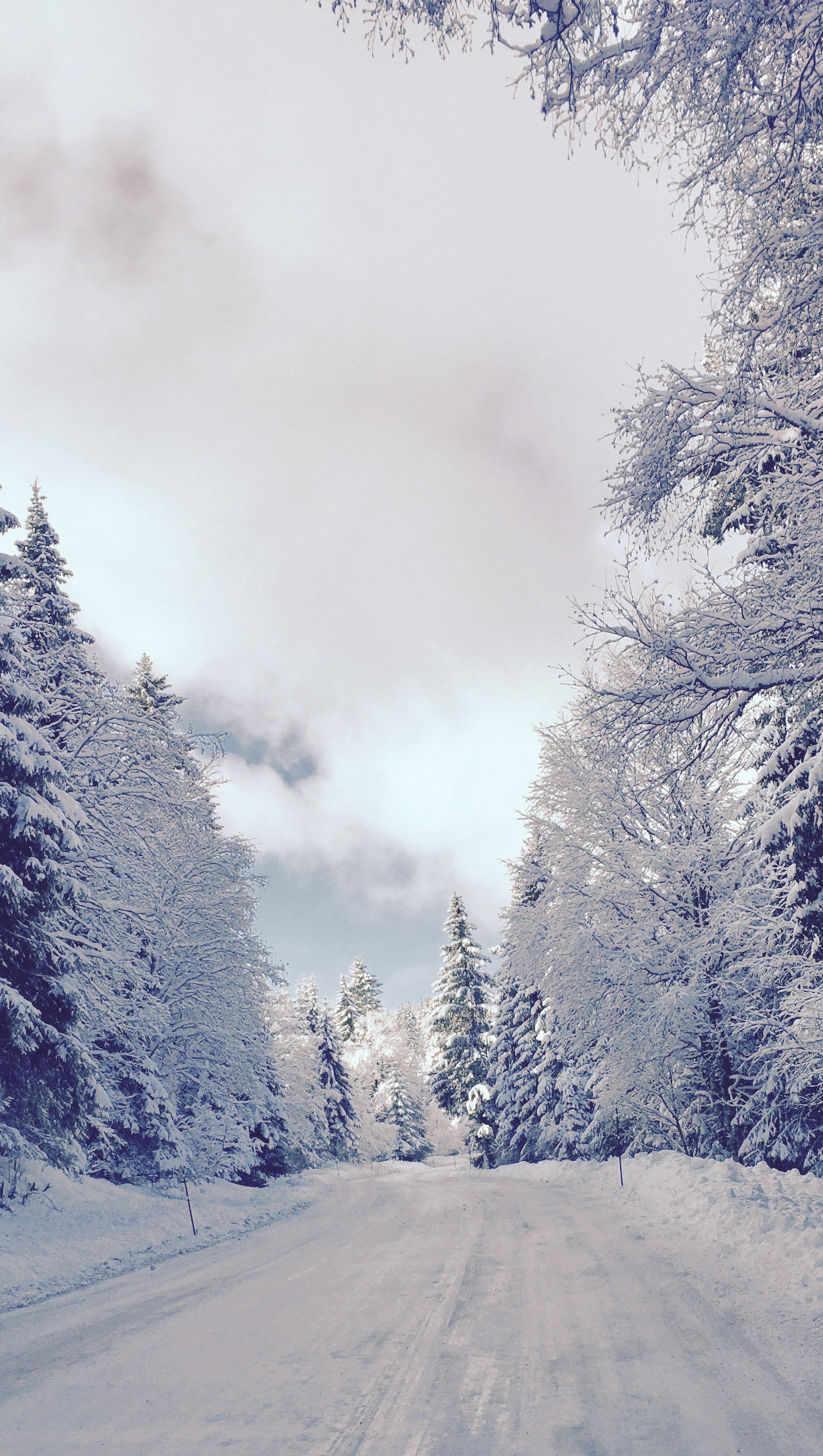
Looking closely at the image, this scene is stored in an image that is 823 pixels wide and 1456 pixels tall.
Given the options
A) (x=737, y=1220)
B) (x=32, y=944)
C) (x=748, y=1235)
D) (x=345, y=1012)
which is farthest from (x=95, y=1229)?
(x=345, y=1012)

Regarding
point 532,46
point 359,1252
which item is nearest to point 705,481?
point 532,46

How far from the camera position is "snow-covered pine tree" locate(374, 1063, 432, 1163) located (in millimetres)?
63812

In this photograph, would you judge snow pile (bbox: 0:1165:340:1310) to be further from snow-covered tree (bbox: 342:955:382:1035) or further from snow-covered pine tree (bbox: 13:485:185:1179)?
snow-covered tree (bbox: 342:955:382:1035)

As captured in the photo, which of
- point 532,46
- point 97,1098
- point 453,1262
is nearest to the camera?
point 532,46

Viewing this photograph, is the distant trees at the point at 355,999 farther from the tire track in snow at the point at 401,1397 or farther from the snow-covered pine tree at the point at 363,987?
the tire track in snow at the point at 401,1397

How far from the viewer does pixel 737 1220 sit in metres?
10.4

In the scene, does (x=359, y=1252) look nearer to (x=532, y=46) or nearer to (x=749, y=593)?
(x=749, y=593)

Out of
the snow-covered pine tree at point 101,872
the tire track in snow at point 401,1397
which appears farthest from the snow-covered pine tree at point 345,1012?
the tire track in snow at point 401,1397

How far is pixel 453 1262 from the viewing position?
966 cm

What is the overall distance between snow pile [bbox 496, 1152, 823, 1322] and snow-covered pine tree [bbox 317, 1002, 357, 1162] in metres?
34.3

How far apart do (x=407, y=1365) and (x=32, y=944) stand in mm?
8055

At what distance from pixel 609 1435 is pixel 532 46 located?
27.1 ft

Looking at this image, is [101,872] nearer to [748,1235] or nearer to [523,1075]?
[748,1235]

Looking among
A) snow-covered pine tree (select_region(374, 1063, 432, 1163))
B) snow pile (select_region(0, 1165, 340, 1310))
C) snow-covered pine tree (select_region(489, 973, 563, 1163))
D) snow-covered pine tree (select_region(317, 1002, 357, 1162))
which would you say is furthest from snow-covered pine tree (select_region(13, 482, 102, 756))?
snow-covered pine tree (select_region(374, 1063, 432, 1163))
